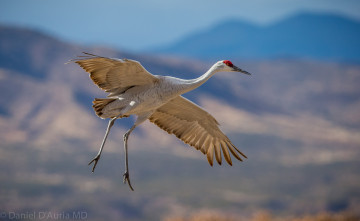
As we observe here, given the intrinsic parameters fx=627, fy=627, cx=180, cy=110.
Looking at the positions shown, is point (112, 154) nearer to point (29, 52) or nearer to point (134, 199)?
point (134, 199)

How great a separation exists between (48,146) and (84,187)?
15537mm

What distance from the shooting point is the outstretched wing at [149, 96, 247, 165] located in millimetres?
15398

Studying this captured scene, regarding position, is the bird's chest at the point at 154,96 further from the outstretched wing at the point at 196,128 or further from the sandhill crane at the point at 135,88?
the outstretched wing at the point at 196,128

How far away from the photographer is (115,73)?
1328 cm

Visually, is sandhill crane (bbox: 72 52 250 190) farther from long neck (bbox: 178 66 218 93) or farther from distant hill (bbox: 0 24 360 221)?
distant hill (bbox: 0 24 360 221)

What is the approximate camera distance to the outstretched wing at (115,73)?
12797mm

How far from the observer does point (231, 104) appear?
12275cm

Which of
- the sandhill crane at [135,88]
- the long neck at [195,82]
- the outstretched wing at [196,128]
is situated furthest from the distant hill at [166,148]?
the long neck at [195,82]

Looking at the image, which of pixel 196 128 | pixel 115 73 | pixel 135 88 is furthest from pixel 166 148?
pixel 115 73

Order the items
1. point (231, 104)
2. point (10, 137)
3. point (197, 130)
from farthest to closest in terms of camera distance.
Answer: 1. point (231, 104)
2. point (10, 137)
3. point (197, 130)

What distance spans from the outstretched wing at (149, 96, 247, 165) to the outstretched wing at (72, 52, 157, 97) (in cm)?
187

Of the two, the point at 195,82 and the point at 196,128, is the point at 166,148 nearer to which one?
the point at 196,128

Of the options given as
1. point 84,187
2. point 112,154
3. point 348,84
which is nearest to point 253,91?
point 348,84

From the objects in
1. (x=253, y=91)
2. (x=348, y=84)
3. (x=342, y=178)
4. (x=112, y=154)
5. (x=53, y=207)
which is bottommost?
(x=53, y=207)
